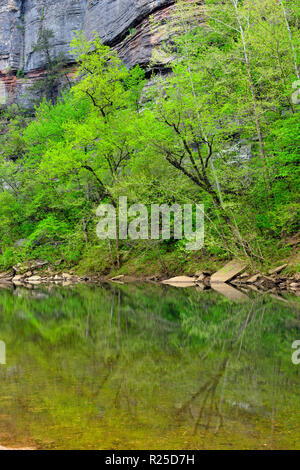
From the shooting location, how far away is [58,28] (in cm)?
5591

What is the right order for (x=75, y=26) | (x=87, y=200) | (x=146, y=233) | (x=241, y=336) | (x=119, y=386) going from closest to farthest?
(x=119, y=386) < (x=241, y=336) < (x=146, y=233) < (x=87, y=200) < (x=75, y=26)

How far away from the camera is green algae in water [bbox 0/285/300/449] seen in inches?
140

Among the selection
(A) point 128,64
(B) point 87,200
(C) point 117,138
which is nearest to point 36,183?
(B) point 87,200

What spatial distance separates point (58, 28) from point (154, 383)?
60004 millimetres

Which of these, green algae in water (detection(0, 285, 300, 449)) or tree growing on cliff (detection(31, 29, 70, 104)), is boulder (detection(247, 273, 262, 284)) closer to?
green algae in water (detection(0, 285, 300, 449))

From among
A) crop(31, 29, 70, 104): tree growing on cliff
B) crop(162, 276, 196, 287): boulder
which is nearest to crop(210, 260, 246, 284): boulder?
crop(162, 276, 196, 287): boulder

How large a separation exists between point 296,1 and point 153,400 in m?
24.2

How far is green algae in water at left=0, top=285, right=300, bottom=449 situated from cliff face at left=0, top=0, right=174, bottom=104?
121 ft

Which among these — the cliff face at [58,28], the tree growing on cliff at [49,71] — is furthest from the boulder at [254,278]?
the tree growing on cliff at [49,71]

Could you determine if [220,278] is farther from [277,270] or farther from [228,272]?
[277,270]

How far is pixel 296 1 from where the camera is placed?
22375 mm

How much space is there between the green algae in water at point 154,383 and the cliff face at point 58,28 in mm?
36786

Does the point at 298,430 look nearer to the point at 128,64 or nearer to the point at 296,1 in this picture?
the point at 296,1

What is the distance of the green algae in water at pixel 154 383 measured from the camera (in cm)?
356
